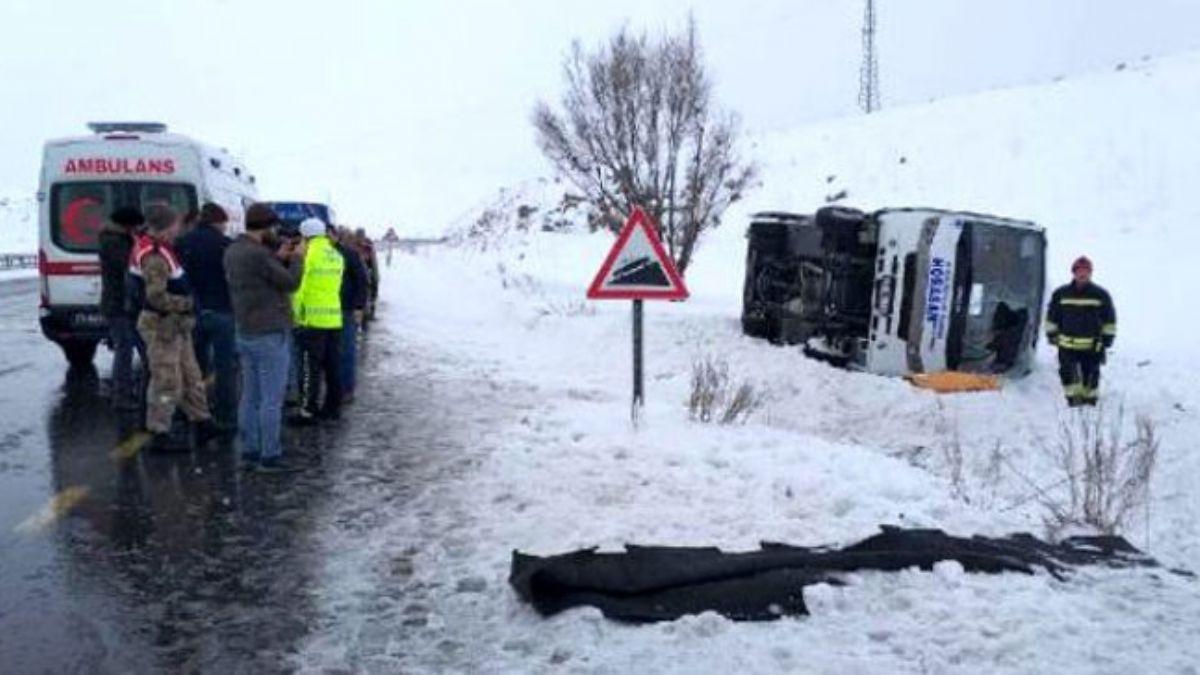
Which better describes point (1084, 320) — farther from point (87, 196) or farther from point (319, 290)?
point (87, 196)

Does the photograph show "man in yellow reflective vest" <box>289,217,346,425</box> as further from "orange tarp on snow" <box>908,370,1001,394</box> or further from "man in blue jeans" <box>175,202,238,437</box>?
"orange tarp on snow" <box>908,370,1001,394</box>

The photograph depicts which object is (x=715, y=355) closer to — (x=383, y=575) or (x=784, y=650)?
(x=383, y=575)

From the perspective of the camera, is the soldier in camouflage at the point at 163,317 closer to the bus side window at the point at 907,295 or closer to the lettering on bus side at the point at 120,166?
the lettering on bus side at the point at 120,166

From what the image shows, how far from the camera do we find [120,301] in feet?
34.2

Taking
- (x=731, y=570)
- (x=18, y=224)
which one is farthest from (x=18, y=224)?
(x=731, y=570)

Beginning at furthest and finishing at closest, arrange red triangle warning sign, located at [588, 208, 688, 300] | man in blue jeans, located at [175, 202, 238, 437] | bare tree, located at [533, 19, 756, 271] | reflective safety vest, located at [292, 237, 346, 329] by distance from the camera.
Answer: bare tree, located at [533, 19, 756, 271], reflective safety vest, located at [292, 237, 346, 329], red triangle warning sign, located at [588, 208, 688, 300], man in blue jeans, located at [175, 202, 238, 437]

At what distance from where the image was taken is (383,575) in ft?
18.9

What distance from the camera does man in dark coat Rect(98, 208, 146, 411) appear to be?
10227mm

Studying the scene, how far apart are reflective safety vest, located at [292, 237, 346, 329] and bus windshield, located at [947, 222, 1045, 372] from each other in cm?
739

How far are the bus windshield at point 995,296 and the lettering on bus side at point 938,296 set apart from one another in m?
Result: 0.13

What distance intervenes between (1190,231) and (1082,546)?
23.5m

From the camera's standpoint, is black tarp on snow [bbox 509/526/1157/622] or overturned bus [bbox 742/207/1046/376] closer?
black tarp on snow [bbox 509/526/1157/622]

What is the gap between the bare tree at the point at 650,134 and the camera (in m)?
21.0

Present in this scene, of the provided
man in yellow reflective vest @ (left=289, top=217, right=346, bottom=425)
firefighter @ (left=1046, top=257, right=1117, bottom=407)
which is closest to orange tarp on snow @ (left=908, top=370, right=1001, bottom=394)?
firefighter @ (left=1046, top=257, right=1117, bottom=407)
